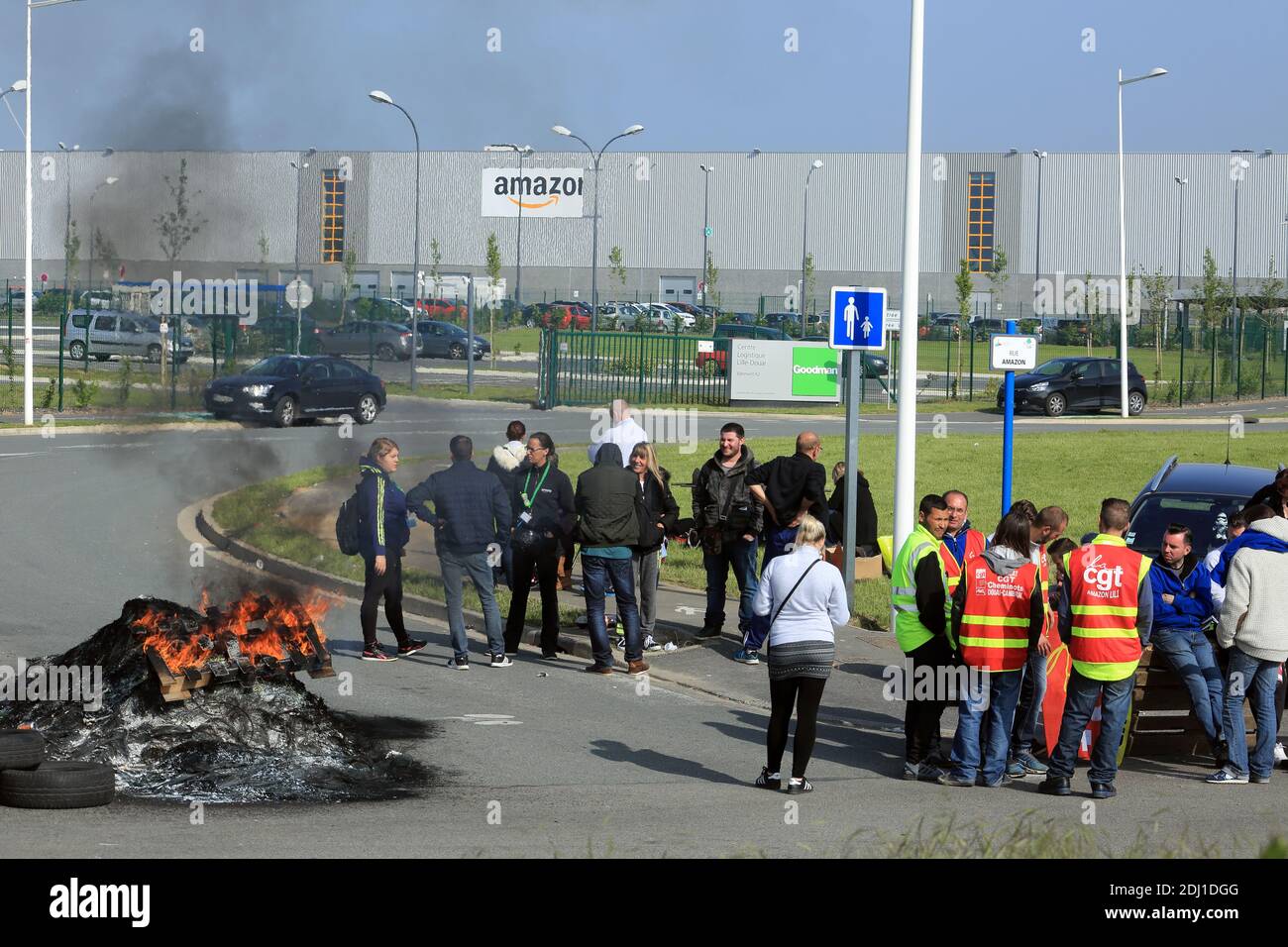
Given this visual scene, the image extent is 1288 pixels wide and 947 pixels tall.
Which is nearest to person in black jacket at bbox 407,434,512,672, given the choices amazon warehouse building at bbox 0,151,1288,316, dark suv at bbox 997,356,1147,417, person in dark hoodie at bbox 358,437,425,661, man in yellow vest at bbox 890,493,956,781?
person in dark hoodie at bbox 358,437,425,661

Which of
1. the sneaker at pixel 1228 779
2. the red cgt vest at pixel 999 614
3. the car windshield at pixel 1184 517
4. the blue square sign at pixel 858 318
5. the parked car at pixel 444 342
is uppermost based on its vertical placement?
the parked car at pixel 444 342

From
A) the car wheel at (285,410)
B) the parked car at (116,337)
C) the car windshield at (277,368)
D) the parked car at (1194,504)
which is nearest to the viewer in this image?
the parked car at (1194,504)

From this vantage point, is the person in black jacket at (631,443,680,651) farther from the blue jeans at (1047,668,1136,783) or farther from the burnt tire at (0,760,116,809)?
the burnt tire at (0,760,116,809)

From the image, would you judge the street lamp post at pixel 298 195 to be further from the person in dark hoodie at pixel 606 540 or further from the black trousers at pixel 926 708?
the black trousers at pixel 926 708

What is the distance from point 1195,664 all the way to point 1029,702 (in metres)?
1.08

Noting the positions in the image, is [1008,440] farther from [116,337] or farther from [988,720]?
[116,337]

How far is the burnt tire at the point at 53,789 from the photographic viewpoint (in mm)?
7621

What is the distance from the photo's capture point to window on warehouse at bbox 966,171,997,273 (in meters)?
79.0

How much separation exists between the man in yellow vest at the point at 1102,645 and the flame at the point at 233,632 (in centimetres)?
476

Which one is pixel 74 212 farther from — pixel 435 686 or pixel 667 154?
pixel 667 154

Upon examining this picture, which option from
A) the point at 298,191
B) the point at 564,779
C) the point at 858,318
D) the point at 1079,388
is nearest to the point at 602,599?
the point at 564,779
